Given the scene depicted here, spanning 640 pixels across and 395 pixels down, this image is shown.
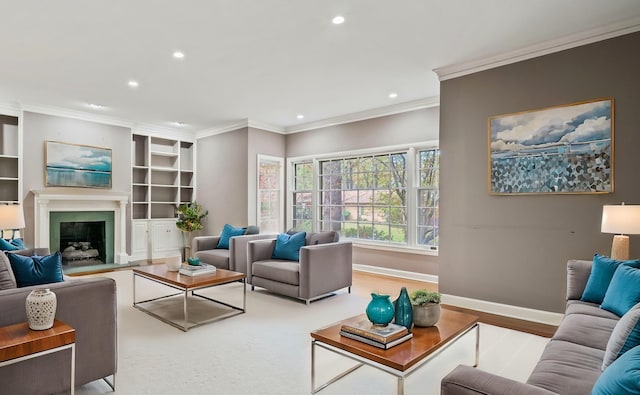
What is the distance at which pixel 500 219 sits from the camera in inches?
156

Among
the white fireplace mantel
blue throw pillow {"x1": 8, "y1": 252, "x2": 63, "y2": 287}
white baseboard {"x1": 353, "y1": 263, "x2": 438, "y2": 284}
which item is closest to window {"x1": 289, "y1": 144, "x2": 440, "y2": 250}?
white baseboard {"x1": 353, "y1": 263, "x2": 438, "y2": 284}

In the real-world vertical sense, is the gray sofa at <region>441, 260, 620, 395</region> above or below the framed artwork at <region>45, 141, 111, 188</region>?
below

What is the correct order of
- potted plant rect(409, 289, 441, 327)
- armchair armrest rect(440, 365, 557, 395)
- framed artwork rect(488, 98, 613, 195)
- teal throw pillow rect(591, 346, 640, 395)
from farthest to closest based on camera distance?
1. framed artwork rect(488, 98, 613, 195)
2. potted plant rect(409, 289, 441, 327)
3. armchair armrest rect(440, 365, 557, 395)
4. teal throw pillow rect(591, 346, 640, 395)

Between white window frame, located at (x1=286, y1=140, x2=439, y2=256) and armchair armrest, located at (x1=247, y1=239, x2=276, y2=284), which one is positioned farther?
white window frame, located at (x1=286, y1=140, x2=439, y2=256)

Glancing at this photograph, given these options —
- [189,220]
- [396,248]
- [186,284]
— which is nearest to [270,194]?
[189,220]

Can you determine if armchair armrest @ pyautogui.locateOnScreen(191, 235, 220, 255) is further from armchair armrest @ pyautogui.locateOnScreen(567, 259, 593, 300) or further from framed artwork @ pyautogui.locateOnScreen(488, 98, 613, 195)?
armchair armrest @ pyautogui.locateOnScreen(567, 259, 593, 300)

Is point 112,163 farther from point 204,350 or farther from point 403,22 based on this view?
point 403,22

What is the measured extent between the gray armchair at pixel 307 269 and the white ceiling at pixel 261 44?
212 centimetres

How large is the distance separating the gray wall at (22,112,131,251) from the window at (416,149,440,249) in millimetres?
5453

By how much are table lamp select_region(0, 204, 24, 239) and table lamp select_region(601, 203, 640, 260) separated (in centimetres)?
556

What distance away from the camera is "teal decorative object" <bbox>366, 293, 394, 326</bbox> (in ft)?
7.10

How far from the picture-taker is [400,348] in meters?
2.01

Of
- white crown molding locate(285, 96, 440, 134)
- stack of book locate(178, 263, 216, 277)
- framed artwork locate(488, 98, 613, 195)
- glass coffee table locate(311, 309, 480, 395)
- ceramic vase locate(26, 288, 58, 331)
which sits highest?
white crown molding locate(285, 96, 440, 134)

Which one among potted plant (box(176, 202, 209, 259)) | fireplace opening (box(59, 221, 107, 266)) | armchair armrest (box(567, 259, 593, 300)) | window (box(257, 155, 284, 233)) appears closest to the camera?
armchair armrest (box(567, 259, 593, 300))
